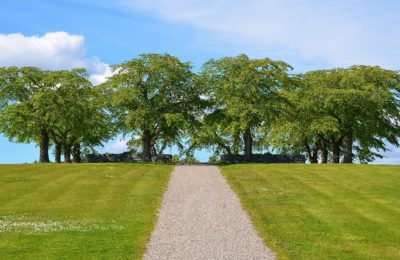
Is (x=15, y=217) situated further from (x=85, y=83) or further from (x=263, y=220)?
(x=85, y=83)

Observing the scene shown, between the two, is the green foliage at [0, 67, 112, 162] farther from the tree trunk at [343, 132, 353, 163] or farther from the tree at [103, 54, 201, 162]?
the tree trunk at [343, 132, 353, 163]

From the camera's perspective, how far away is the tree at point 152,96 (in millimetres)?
65250

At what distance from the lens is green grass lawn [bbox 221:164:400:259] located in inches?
925

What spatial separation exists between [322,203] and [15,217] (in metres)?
19.0

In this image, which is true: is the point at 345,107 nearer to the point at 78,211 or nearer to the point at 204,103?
the point at 204,103

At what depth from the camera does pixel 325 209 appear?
3234 centimetres

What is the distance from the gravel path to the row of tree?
26556 millimetres

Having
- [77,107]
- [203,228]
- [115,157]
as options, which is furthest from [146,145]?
[203,228]

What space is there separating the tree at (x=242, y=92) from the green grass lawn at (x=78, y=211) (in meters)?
17.5

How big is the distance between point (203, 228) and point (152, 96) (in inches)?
1692

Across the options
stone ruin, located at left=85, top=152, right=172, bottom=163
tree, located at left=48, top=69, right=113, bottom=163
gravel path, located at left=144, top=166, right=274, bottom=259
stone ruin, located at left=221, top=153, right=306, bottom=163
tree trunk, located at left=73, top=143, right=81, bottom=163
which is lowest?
gravel path, located at left=144, top=166, right=274, bottom=259

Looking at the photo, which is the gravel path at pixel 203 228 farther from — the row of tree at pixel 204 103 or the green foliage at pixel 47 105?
the green foliage at pixel 47 105

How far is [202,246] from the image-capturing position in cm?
2264

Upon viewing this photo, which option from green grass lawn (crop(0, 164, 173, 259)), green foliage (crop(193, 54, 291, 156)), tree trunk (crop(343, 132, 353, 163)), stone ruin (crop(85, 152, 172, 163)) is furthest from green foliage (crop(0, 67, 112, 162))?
tree trunk (crop(343, 132, 353, 163))
